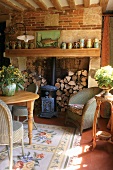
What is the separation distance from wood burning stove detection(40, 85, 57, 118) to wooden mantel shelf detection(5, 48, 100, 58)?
2.62ft

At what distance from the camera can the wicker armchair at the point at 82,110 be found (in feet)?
10.4

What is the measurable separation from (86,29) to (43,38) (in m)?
1.05

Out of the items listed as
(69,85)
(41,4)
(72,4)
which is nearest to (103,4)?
(72,4)

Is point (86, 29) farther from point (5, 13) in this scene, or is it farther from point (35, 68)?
point (5, 13)

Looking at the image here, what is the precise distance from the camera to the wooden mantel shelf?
12.7ft

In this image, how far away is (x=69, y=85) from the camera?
4441 millimetres

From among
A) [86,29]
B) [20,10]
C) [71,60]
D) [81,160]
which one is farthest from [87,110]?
[20,10]

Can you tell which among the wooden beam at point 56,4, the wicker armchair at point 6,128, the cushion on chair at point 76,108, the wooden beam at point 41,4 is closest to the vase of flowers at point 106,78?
the cushion on chair at point 76,108

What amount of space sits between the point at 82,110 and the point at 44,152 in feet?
3.53

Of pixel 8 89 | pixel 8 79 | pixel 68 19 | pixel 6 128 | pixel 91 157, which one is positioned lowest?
pixel 91 157

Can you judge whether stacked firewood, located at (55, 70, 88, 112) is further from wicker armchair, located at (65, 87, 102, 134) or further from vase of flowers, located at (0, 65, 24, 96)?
vase of flowers, located at (0, 65, 24, 96)

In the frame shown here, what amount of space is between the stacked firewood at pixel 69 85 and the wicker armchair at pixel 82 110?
2.05 feet

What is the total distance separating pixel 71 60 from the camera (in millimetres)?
4457

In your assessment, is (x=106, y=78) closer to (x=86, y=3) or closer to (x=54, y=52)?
(x=54, y=52)
